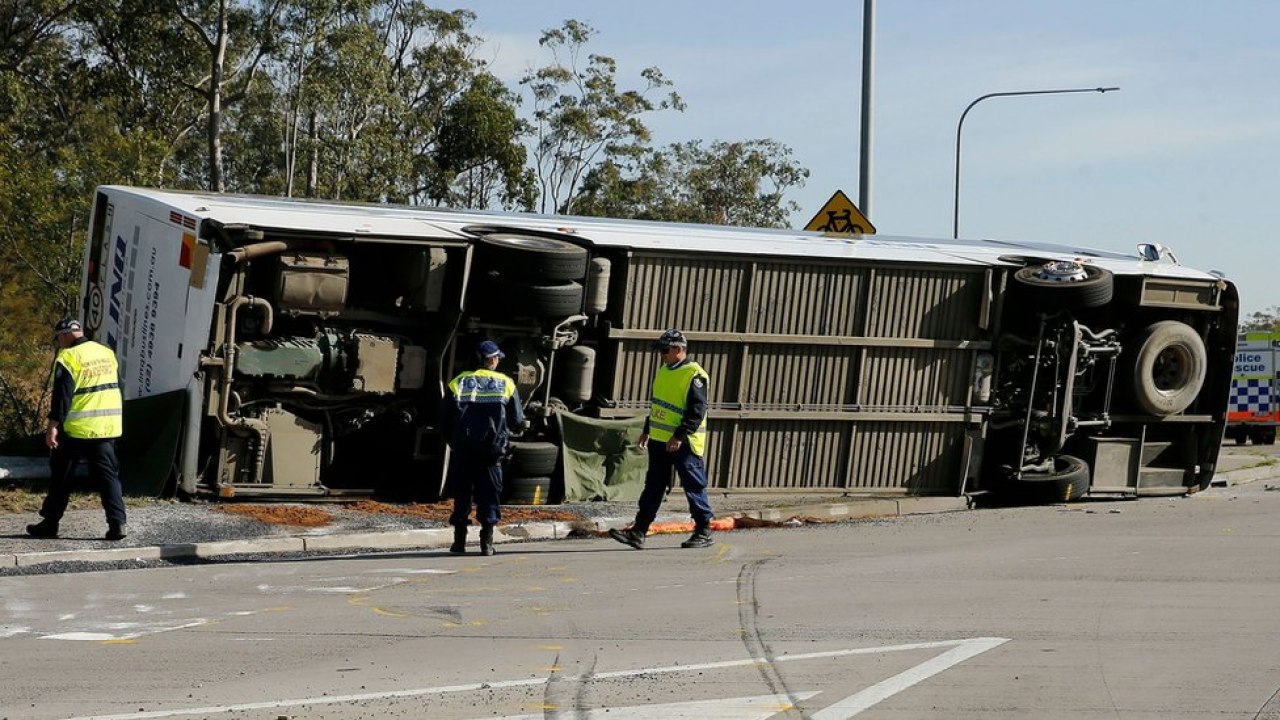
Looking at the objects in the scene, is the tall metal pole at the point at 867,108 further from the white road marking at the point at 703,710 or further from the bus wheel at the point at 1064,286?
the white road marking at the point at 703,710

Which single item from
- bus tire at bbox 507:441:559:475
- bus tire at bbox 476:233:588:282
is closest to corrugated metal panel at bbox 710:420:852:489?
bus tire at bbox 507:441:559:475

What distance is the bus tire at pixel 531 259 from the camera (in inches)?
539

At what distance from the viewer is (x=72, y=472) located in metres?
11.1

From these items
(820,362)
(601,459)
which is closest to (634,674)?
(601,459)

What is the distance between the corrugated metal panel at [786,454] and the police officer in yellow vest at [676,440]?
2.83m

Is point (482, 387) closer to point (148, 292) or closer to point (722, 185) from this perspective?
point (148, 292)

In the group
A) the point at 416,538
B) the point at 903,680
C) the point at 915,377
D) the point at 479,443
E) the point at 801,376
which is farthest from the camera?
the point at 915,377

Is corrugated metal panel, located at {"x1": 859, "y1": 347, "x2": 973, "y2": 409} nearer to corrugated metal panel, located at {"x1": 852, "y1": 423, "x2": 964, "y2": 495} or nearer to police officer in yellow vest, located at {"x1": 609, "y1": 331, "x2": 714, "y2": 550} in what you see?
corrugated metal panel, located at {"x1": 852, "y1": 423, "x2": 964, "y2": 495}

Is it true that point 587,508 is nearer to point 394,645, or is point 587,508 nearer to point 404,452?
point 404,452

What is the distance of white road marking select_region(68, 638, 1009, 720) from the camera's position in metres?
6.39

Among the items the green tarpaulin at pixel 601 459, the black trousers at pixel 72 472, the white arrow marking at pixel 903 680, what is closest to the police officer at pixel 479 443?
the black trousers at pixel 72 472

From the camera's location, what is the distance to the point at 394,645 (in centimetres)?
789

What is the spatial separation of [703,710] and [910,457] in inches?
387

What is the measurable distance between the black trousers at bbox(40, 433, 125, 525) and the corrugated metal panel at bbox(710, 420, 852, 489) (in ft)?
19.3
